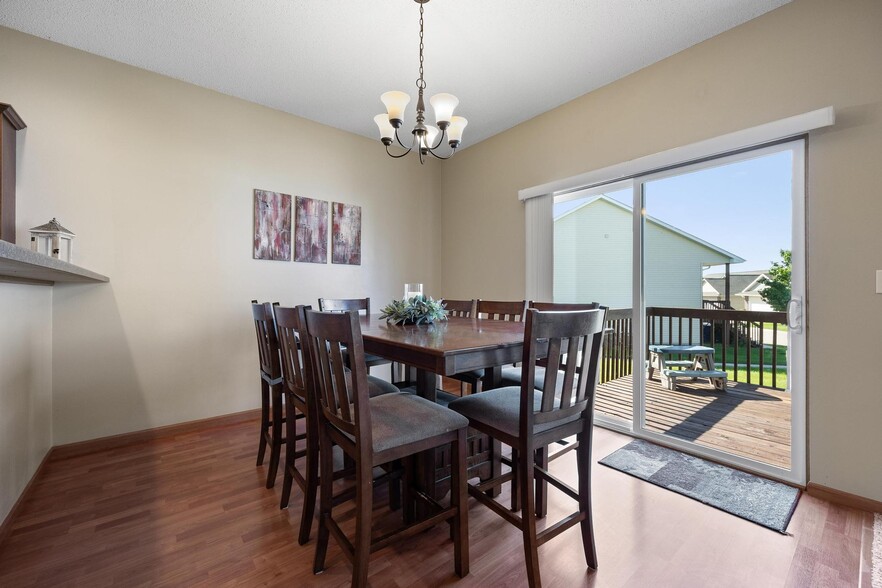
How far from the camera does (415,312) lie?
203cm

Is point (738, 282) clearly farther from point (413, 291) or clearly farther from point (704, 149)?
point (413, 291)

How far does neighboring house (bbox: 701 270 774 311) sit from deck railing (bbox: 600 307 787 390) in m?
0.05

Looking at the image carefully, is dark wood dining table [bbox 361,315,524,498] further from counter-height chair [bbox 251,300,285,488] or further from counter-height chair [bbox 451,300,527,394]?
counter-height chair [bbox 251,300,285,488]

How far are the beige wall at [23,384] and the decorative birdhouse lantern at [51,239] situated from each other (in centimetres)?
23

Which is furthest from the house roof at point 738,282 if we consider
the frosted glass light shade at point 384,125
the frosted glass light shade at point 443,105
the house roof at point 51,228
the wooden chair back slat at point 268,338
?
the house roof at point 51,228

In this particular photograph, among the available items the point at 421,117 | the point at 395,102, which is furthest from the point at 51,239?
the point at 421,117

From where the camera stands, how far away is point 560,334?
1.25 metres

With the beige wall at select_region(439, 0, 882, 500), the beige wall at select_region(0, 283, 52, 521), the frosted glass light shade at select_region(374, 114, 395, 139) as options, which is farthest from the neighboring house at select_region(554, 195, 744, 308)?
the beige wall at select_region(0, 283, 52, 521)

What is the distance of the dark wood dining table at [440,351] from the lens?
4.13ft

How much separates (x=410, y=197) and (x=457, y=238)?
700mm

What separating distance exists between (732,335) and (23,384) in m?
4.11

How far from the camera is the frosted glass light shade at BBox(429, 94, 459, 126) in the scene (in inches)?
73.9

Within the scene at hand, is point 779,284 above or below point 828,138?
below

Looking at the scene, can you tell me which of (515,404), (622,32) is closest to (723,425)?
(515,404)
